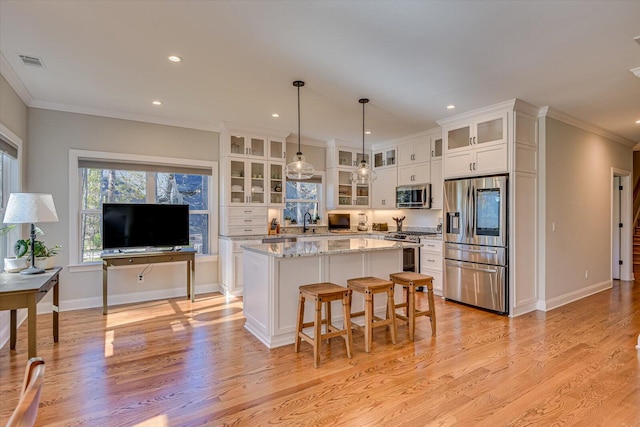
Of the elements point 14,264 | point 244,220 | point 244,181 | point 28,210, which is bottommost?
point 14,264

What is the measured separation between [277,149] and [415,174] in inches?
95.0

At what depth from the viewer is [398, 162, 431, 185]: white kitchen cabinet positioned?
18.8 feet

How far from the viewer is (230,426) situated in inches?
79.7

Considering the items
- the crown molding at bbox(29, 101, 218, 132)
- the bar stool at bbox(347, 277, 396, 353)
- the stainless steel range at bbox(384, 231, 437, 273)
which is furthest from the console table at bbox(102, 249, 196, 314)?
the stainless steel range at bbox(384, 231, 437, 273)

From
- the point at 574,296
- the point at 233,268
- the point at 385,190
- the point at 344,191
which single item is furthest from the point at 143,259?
the point at 574,296

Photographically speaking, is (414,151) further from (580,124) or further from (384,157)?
(580,124)

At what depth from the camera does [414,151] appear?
19.5 feet

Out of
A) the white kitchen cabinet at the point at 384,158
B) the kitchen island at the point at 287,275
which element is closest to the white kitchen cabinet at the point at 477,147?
the white kitchen cabinet at the point at 384,158

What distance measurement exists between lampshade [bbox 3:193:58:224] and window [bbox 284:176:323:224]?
12.2 feet

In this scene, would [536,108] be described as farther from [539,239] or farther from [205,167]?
[205,167]

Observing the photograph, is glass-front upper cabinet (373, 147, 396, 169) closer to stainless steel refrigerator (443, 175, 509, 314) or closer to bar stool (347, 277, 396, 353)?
stainless steel refrigerator (443, 175, 509, 314)

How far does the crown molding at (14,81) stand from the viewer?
3110 millimetres

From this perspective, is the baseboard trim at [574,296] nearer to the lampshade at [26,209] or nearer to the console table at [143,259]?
the console table at [143,259]

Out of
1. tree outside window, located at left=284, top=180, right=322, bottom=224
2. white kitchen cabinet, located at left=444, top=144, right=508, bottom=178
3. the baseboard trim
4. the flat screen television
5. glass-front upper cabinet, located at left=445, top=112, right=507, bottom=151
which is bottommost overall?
the baseboard trim
